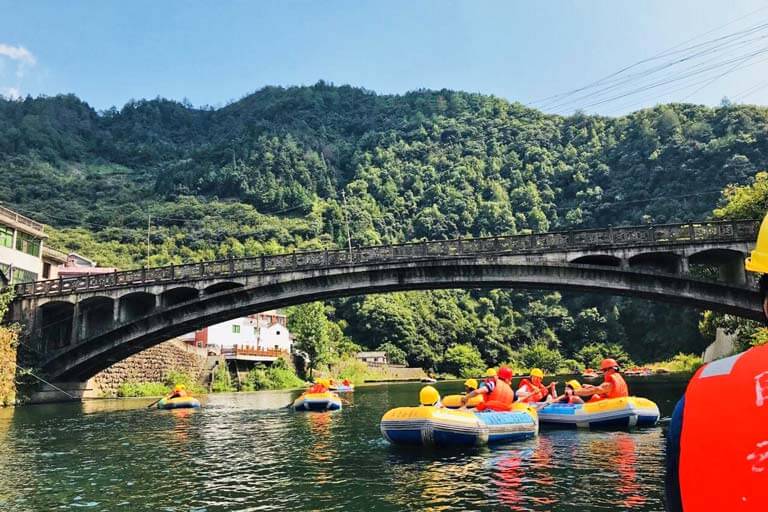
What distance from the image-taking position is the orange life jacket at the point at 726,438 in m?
1.95

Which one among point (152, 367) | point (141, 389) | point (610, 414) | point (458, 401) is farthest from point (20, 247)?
point (610, 414)

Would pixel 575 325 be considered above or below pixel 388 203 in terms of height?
below

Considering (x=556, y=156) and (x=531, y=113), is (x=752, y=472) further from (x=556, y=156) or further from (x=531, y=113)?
(x=531, y=113)

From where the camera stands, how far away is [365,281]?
40.7 meters

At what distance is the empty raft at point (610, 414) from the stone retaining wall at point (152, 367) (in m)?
37.1

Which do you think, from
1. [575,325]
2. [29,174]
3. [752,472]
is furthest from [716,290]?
[29,174]

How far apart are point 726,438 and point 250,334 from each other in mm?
81408

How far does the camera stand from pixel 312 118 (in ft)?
639

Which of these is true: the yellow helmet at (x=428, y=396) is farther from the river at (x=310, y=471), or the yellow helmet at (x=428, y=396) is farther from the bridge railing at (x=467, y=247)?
the bridge railing at (x=467, y=247)

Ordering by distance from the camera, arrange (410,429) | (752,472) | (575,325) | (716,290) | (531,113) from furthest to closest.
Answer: (531,113)
(575,325)
(716,290)
(410,429)
(752,472)

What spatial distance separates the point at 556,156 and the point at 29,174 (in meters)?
129

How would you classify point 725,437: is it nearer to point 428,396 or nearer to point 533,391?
point 428,396

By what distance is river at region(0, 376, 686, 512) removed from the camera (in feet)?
39.8

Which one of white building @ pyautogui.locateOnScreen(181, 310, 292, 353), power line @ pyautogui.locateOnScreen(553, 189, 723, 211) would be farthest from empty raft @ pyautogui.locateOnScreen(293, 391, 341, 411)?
power line @ pyautogui.locateOnScreen(553, 189, 723, 211)
